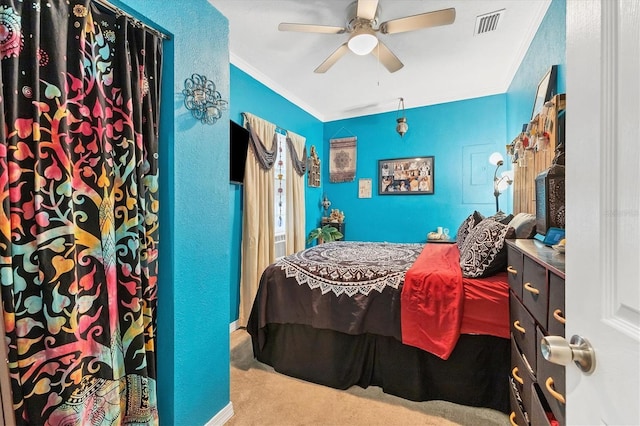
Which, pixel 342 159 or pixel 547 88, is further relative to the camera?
pixel 342 159

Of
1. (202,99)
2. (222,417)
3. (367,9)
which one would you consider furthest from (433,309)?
(367,9)

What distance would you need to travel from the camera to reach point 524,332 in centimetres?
130

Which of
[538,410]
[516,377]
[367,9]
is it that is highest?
[367,9]

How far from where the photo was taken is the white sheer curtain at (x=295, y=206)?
3996mm

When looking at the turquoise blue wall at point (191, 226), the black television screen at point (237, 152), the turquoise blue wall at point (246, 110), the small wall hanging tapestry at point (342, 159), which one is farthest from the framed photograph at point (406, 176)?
the turquoise blue wall at point (191, 226)

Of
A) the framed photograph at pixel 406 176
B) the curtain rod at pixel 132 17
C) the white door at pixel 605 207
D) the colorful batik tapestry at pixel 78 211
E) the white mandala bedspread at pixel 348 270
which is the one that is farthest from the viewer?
the framed photograph at pixel 406 176

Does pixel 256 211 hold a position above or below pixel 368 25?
below

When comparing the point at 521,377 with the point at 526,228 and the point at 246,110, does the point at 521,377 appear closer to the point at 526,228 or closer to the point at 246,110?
the point at 526,228

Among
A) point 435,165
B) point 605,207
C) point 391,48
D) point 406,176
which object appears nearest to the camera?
point 605,207

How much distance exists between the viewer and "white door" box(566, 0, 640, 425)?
0.43m

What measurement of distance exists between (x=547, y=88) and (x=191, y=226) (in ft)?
7.99

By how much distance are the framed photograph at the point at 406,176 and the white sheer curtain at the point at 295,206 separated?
4.42 feet

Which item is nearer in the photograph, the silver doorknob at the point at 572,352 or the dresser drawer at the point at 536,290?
the silver doorknob at the point at 572,352

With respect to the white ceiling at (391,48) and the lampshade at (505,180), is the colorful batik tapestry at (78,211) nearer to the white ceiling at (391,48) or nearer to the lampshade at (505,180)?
the white ceiling at (391,48)
